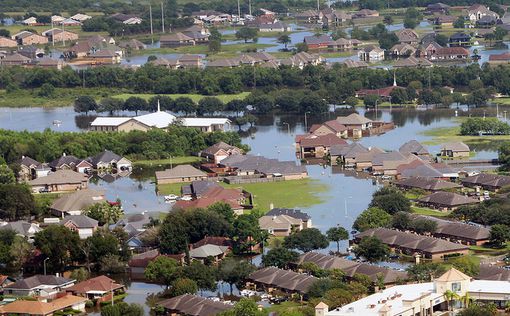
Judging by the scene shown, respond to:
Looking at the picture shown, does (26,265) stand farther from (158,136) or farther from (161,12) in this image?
(161,12)

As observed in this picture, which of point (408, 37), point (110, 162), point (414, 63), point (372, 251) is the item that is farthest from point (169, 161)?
point (408, 37)

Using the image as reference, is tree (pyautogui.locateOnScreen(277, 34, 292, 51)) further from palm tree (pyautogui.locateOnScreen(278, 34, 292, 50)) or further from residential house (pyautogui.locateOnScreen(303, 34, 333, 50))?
residential house (pyautogui.locateOnScreen(303, 34, 333, 50))

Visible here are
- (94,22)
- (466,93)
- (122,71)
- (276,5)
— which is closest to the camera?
(466,93)

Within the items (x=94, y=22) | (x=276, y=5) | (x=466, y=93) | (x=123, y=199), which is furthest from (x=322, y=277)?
(x=276, y=5)

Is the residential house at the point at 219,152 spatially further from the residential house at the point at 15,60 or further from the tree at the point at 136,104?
the residential house at the point at 15,60

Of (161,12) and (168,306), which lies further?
(161,12)

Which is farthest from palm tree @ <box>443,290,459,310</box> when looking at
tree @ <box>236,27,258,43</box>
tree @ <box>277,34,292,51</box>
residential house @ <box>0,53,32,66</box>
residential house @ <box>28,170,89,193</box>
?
tree @ <box>236,27,258,43</box>

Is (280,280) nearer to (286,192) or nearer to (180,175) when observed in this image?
(286,192)
